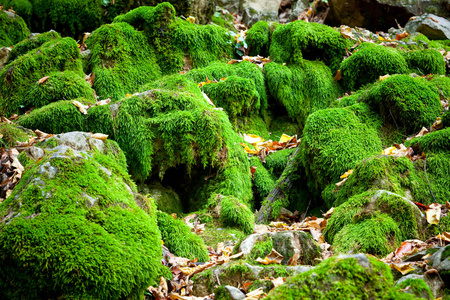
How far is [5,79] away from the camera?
7.57 meters

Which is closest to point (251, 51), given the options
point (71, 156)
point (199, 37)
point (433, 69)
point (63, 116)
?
point (199, 37)

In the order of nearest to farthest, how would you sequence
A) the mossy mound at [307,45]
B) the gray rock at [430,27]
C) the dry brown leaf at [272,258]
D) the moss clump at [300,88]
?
the dry brown leaf at [272,258]
the moss clump at [300,88]
the mossy mound at [307,45]
the gray rock at [430,27]

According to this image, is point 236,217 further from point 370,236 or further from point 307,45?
point 307,45

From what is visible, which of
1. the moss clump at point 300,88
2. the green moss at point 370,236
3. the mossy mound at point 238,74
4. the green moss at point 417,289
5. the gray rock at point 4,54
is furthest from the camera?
the gray rock at point 4,54

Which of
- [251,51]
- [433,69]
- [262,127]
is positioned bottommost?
[262,127]

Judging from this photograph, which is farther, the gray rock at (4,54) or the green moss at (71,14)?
the green moss at (71,14)

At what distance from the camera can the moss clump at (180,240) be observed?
15.6ft

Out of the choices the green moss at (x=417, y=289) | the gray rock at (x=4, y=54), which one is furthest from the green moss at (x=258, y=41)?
the green moss at (x=417, y=289)

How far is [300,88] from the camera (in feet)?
28.6

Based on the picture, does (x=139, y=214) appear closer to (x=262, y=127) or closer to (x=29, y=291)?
(x=29, y=291)

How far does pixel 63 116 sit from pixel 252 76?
3485 millimetres

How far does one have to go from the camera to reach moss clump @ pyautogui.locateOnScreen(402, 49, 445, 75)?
8.54 meters

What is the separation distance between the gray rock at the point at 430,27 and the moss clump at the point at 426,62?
1926mm

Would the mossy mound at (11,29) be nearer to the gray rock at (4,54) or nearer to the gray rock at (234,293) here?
the gray rock at (4,54)
